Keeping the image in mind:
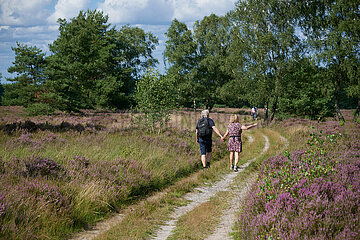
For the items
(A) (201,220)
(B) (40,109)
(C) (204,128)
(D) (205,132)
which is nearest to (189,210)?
(A) (201,220)

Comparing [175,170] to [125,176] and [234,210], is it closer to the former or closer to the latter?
[125,176]

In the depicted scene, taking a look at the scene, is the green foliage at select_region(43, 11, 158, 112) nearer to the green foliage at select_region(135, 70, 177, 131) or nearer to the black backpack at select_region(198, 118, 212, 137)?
the green foliage at select_region(135, 70, 177, 131)

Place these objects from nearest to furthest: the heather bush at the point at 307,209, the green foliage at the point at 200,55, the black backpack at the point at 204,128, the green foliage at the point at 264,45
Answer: the heather bush at the point at 307,209
the black backpack at the point at 204,128
the green foliage at the point at 264,45
the green foliage at the point at 200,55

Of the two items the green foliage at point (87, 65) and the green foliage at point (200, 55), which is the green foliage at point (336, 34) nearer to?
the green foliage at point (200, 55)

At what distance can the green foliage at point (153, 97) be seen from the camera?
1680cm

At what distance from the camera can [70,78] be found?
32.3 m

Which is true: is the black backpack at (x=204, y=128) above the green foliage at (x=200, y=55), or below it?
below

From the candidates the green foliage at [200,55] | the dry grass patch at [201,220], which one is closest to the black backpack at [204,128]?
the dry grass patch at [201,220]

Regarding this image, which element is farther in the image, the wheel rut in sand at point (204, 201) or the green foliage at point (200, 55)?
the green foliage at point (200, 55)

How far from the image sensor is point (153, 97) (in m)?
16.8

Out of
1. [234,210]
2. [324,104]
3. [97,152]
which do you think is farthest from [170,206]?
[324,104]

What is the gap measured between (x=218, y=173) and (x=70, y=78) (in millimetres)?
26973

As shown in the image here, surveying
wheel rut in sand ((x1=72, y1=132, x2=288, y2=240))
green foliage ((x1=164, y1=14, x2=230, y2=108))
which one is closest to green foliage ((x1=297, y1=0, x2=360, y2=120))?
green foliage ((x1=164, y1=14, x2=230, y2=108))

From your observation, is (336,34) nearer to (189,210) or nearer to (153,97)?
(153,97)
